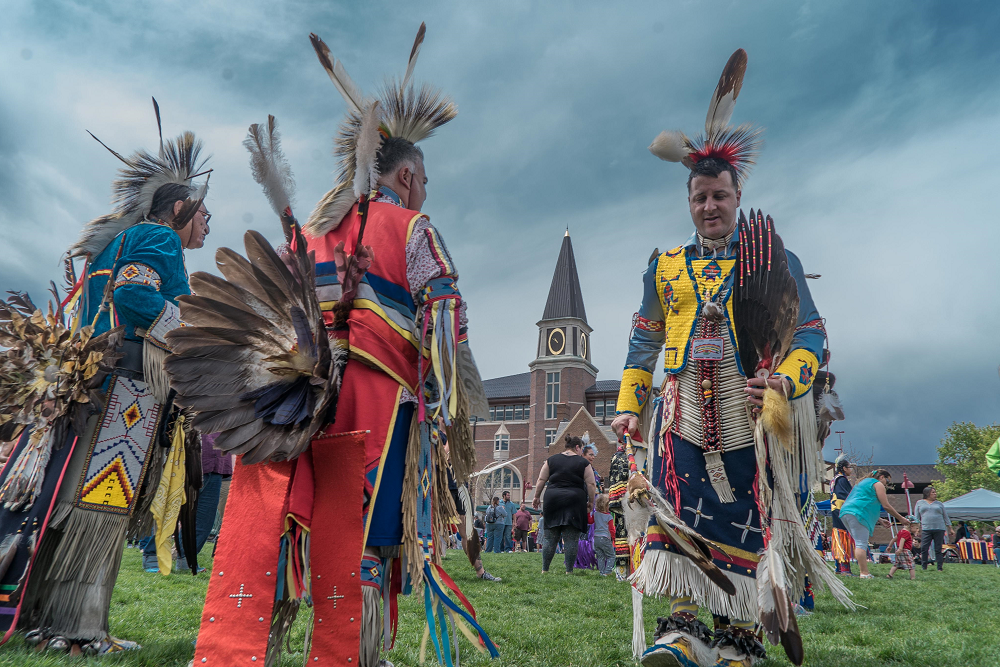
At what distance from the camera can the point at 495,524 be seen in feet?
54.9

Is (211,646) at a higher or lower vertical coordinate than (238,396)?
lower

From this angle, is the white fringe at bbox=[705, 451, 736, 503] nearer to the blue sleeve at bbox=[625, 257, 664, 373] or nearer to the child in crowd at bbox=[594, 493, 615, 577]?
the blue sleeve at bbox=[625, 257, 664, 373]

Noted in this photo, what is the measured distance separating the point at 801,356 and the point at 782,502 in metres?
0.69

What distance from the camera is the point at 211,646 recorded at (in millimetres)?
1819

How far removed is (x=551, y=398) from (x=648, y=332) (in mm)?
48231

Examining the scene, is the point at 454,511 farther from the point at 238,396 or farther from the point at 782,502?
the point at 782,502

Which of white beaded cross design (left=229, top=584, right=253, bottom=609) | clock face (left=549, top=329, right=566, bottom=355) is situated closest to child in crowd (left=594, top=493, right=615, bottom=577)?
white beaded cross design (left=229, top=584, right=253, bottom=609)

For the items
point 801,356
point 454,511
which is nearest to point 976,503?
point 801,356

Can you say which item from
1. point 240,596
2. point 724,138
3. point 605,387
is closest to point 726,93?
point 724,138

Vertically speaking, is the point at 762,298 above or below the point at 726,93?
below

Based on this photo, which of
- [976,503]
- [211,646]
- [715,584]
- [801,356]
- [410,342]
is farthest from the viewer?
[976,503]

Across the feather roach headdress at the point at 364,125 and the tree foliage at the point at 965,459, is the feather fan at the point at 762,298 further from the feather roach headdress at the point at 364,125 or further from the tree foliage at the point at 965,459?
the tree foliage at the point at 965,459

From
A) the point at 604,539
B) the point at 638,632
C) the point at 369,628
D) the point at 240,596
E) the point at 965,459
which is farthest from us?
the point at 965,459

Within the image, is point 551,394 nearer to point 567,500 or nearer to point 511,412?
point 511,412
